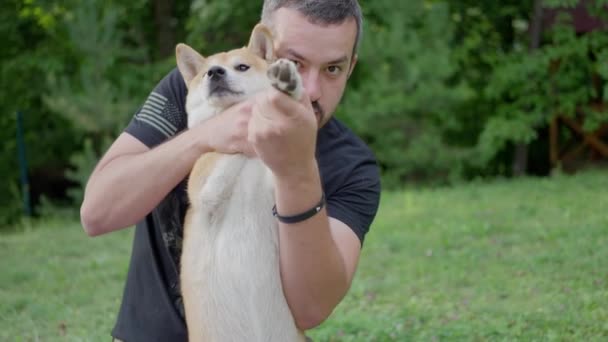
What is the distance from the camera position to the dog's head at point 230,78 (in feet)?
7.75

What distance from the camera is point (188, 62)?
2.57m

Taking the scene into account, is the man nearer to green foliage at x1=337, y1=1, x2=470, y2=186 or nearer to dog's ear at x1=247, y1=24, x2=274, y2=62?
dog's ear at x1=247, y1=24, x2=274, y2=62

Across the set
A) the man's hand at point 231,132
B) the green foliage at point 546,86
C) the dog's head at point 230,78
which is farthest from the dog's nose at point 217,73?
the green foliage at point 546,86

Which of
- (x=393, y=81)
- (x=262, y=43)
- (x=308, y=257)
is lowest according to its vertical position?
(x=393, y=81)

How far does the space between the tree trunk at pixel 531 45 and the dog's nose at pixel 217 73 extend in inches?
378

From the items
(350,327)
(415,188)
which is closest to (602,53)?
(415,188)

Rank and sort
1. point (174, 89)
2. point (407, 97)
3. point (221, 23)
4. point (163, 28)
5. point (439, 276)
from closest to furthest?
point (174, 89), point (439, 276), point (407, 97), point (221, 23), point (163, 28)

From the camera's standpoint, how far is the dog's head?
Answer: 7.75 ft

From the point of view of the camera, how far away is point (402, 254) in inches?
245

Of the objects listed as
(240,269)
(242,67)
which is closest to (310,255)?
(240,269)

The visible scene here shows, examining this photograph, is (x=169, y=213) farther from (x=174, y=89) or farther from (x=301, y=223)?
(x=301, y=223)

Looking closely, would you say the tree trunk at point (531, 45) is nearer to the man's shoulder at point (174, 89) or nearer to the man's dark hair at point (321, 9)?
the man's dark hair at point (321, 9)

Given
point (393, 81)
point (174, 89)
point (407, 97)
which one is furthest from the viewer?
point (393, 81)

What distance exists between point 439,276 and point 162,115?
136 inches
